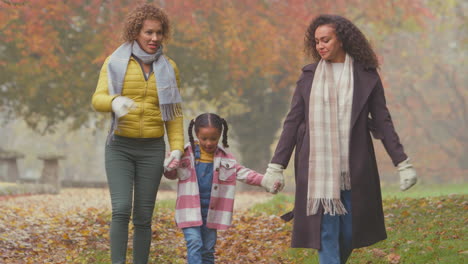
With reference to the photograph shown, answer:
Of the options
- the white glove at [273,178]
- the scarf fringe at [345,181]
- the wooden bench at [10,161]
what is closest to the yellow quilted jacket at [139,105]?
the white glove at [273,178]

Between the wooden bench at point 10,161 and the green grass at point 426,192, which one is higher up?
the wooden bench at point 10,161

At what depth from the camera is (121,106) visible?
4738 mm

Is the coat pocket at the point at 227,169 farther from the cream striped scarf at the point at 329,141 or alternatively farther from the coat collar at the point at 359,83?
the coat collar at the point at 359,83

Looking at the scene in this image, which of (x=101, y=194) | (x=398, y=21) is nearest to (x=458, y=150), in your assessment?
(x=398, y=21)

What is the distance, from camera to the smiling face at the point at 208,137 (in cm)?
495

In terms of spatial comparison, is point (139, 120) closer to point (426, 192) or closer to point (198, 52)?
point (426, 192)

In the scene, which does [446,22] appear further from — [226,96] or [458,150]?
[226,96]

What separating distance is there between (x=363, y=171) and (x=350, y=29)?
1.01 meters

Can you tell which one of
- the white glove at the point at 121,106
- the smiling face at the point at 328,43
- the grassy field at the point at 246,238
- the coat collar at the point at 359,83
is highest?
the smiling face at the point at 328,43

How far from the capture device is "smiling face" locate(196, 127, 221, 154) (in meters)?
4.95

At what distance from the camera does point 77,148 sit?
136ft

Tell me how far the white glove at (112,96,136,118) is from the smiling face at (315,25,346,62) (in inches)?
55.4

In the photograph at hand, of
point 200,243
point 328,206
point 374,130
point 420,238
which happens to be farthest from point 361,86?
point 420,238

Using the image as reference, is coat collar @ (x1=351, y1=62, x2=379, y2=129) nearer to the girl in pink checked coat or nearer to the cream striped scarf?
the cream striped scarf
